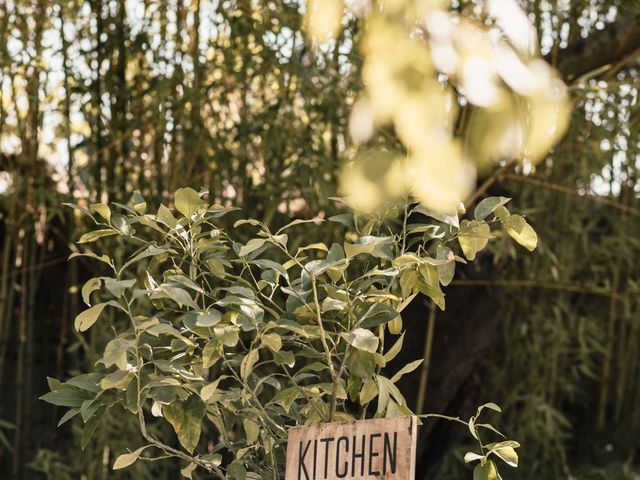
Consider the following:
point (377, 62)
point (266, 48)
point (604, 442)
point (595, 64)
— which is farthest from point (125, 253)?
point (377, 62)

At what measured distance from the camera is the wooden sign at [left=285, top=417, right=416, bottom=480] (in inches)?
53.2

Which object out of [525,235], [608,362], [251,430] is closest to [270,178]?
[608,362]

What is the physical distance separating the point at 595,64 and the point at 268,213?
101 centimetres

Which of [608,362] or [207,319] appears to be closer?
[207,319]

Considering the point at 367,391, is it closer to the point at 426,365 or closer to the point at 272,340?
the point at 272,340

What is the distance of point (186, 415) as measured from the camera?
1432 mm

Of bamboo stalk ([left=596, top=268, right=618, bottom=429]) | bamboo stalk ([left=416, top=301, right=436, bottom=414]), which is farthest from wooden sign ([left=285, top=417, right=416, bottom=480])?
bamboo stalk ([left=596, top=268, right=618, bottom=429])

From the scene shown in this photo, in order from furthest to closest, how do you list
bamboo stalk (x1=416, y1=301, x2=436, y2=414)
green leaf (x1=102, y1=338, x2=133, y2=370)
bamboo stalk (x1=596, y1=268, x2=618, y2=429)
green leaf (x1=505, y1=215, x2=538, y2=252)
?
1. bamboo stalk (x1=596, y1=268, x2=618, y2=429)
2. bamboo stalk (x1=416, y1=301, x2=436, y2=414)
3. green leaf (x1=505, y1=215, x2=538, y2=252)
4. green leaf (x1=102, y1=338, x2=133, y2=370)

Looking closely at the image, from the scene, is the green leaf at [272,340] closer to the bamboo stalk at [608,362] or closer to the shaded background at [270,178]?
Answer: the shaded background at [270,178]

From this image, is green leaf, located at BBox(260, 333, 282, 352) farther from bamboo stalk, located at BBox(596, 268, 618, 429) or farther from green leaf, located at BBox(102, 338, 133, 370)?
bamboo stalk, located at BBox(596, 268, 618, 429)

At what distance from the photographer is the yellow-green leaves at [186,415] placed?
1416mm

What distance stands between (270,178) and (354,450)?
6.80ft

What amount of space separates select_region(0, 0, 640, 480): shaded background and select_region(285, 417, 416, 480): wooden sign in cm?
157

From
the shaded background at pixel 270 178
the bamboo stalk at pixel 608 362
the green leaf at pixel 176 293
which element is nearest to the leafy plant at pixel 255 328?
the green leaf at pixel 176 293
